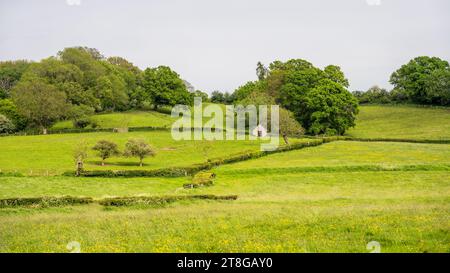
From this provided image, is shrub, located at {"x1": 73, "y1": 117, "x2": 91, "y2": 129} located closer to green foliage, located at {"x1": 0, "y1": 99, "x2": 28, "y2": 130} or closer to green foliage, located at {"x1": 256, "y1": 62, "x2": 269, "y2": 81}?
green foliage, located at {"x1": 0, "y1": 99, "x2": 28, "y2": 130}

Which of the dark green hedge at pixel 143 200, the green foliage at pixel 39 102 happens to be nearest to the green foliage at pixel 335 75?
the green foliage at pixel 39 102

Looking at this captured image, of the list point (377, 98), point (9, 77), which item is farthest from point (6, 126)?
point (377, 98)

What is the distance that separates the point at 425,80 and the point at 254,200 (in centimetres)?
9781

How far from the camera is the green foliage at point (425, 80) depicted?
11044cm

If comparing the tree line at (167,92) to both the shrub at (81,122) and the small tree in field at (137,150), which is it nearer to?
the shrub at (81,122)

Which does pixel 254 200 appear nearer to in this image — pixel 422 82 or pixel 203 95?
pixel 422 82

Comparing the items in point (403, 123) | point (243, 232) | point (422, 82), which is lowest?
point (243, 232)

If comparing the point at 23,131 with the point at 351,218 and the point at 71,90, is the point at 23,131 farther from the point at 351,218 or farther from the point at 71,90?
the point at 351,218

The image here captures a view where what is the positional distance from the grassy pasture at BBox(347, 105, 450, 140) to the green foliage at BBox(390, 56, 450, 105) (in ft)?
13.1

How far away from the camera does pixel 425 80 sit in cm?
11444

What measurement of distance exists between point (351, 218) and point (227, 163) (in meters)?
39.9

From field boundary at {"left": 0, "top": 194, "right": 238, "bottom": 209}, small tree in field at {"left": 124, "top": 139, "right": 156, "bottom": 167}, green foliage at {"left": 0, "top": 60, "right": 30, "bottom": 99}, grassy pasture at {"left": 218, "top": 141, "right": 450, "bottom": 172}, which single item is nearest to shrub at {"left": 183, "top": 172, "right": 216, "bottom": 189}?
grassy pasture at {"left": 218, "top": 141, "right": 450, "bottom": 172}

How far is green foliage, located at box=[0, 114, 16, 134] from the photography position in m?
92.8
